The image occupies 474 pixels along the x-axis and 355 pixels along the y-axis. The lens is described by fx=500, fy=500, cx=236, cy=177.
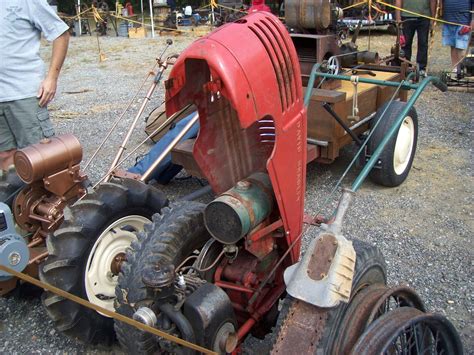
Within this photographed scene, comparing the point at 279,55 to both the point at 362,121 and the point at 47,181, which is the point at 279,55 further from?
the point at 362,121

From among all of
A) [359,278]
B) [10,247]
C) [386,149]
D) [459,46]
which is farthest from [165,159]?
[459,46]

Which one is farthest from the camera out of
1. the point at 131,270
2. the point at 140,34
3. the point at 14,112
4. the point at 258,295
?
the point at 140,34

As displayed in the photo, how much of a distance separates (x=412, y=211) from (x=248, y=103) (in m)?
2.58

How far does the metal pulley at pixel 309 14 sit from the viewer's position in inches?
165

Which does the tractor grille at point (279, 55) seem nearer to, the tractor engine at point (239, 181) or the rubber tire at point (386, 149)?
the tractor engine at point (239, 181)

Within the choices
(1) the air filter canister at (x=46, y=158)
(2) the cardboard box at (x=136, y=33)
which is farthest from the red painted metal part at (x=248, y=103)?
(2) the cardboard box at (x=136, y=33)

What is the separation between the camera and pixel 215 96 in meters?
1.87

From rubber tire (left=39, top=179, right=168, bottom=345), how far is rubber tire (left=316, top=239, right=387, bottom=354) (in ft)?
3.80

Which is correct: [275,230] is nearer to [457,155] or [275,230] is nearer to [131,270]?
[131,270]

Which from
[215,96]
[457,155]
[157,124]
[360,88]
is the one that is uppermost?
[215,96]

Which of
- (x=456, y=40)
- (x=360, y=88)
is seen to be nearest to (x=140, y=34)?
(x=456, y=40)

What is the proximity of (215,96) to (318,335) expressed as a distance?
3.01ft

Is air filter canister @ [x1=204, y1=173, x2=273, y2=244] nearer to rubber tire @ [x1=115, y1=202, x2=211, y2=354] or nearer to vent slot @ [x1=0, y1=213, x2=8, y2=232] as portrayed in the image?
rubber tire @ [x1=115, y1=202, x2=211, y2=354]

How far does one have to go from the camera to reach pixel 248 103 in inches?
60.6
